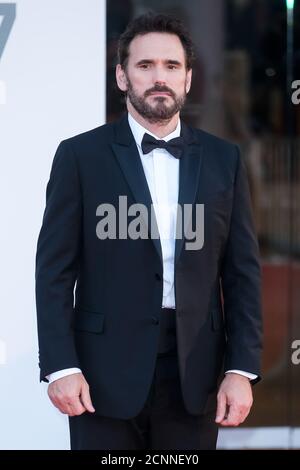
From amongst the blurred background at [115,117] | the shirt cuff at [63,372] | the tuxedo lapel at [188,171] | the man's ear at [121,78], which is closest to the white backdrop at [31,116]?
the blurred background at [115,117]

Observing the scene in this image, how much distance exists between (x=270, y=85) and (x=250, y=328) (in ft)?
7.77

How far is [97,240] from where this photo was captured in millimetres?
2586

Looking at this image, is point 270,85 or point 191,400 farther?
point 270,85

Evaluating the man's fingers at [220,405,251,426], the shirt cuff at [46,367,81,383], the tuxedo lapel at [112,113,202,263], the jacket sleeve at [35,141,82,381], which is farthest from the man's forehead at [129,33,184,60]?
the man's fingers at [220,405,251,426]

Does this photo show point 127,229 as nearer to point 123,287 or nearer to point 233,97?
point 123,287

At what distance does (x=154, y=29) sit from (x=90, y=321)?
88 cm

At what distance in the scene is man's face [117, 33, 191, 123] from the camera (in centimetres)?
260

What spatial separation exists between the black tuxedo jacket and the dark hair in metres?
0.26

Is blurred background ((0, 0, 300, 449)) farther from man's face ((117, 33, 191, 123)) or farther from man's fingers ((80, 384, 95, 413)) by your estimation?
man's fingers ((80, 384, 95, 413))

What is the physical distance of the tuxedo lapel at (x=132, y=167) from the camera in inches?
102

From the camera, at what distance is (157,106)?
8.51 ft
